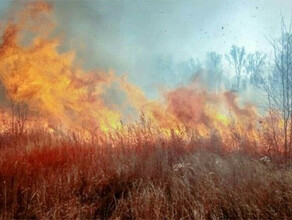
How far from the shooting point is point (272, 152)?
915cm

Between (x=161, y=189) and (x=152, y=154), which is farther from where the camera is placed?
(x=152, y=154)

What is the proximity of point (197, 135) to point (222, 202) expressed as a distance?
4.80 m

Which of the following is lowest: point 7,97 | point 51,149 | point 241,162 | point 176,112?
point 241,162

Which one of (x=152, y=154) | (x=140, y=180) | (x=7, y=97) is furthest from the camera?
(x=7, y=97)

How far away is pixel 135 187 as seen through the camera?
6.64m

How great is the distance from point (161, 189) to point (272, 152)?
4.51 meters

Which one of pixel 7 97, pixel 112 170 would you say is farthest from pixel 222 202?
pixel 7 97

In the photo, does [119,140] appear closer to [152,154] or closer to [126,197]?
[152,154]

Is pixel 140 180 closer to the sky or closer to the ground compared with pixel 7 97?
closer to the ground

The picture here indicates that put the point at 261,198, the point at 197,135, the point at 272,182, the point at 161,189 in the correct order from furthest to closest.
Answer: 1. the point at 197,135
2. the point at 161,189
3. the point at 272,182
4. the point at 261,198

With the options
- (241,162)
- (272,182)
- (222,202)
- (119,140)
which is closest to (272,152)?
(241,162)

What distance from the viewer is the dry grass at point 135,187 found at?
18.0 ft

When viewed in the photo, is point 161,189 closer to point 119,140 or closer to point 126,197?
point 126,197

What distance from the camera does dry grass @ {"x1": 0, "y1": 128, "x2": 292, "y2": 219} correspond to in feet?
18.0
